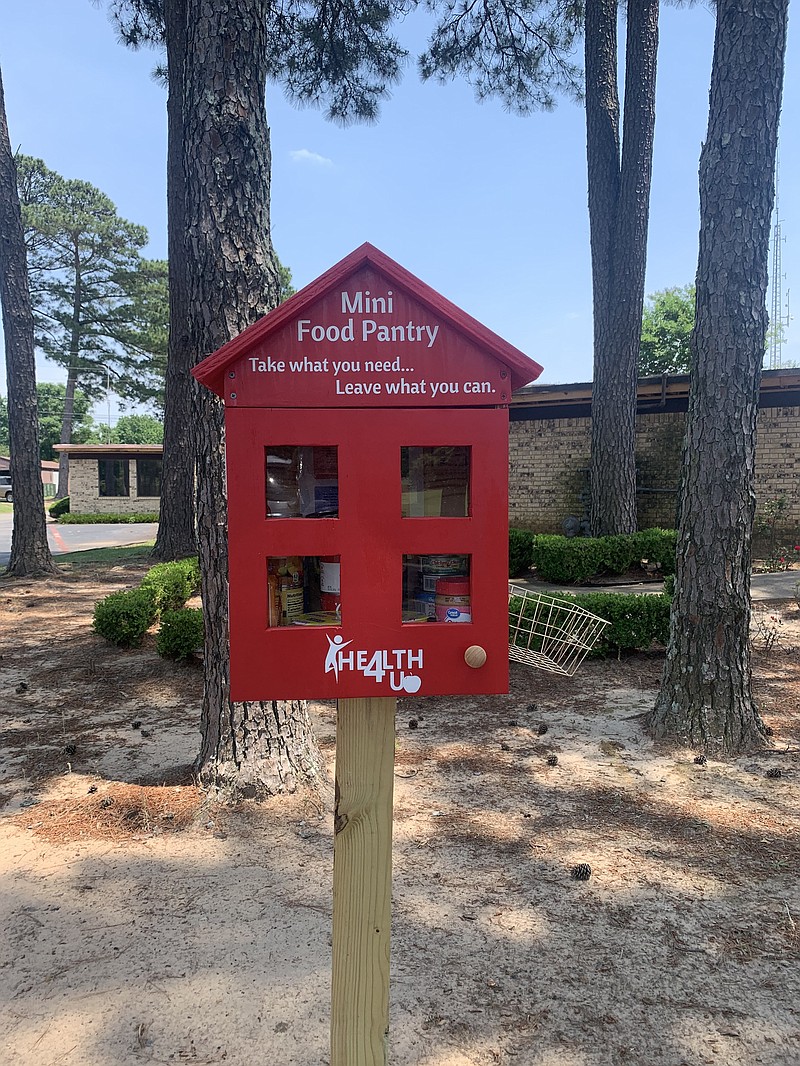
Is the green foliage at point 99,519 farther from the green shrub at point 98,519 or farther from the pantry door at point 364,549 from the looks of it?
the pantry door at point 364,549

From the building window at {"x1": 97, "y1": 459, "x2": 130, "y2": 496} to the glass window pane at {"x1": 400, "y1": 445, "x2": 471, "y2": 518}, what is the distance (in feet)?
101

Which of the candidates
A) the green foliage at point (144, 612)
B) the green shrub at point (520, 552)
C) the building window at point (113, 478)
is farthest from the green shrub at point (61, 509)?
the green foliage at point (144, 612)

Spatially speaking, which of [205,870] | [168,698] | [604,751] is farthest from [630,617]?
[205,870]

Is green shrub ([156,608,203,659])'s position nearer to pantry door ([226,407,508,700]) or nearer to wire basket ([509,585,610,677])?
wire basket ([509,585,610,677])

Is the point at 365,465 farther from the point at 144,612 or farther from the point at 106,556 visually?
the point at 106,556

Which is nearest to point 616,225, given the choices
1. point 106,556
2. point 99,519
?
point 106,556

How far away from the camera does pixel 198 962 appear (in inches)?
91.4

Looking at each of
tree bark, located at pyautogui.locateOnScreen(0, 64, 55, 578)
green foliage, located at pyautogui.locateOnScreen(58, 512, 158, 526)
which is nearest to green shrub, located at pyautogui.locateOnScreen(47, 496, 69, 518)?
green foliage, located at pyautogui.locateOnScreen(58, 512, 158, 526)

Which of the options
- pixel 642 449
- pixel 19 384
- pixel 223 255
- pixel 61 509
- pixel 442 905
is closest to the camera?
pixel 442 905

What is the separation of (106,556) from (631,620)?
40.0ft

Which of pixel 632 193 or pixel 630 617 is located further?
pixel 632 193

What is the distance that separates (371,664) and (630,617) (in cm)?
505

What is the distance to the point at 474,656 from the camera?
1.59 meters

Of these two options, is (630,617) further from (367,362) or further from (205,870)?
(367,362)
